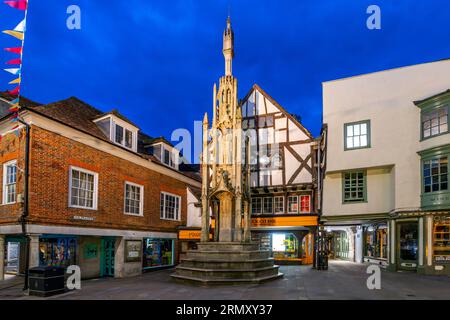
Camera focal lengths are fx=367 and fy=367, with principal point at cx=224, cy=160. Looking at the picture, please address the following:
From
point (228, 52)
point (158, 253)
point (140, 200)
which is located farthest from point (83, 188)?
point (228, 52)

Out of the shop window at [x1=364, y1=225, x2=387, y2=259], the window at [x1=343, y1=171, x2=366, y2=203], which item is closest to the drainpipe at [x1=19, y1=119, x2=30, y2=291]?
the window at [x1=343, y1=171, x2=366, y2=203]

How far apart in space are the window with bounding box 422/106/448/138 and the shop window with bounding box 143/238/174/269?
15129 mm

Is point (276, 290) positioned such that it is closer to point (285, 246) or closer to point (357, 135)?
point (357, 135)

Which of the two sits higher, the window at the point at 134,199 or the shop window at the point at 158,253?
the window at the point at 134,199

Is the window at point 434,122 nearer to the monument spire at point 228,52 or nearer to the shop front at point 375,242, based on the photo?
the shop front at point 375,242

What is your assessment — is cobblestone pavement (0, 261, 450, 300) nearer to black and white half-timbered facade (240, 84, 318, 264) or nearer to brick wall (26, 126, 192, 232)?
brick wall (26, 126, 192, 232)

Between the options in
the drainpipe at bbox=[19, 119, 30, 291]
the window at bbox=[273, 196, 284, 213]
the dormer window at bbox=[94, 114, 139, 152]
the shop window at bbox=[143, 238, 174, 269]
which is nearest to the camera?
the drainpipe at bbox=[19, 119, 30, 291]

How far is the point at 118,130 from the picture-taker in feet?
60.2

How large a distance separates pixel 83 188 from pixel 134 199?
3683mm

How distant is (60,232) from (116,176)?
4.18 m

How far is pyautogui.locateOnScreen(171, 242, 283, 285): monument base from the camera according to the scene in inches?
524

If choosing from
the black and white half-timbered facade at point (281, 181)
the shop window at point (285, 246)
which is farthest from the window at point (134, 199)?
the shop window at point (285, 246)

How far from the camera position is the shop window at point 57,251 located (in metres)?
15.7

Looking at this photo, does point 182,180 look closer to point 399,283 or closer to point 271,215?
point 271,215
